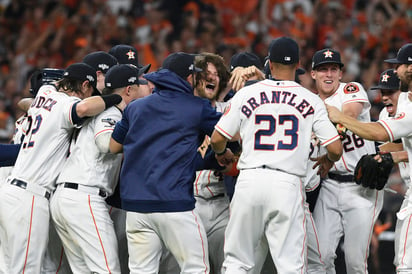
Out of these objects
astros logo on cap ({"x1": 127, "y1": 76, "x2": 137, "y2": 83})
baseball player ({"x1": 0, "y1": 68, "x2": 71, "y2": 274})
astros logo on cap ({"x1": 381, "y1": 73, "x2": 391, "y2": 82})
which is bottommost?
baseball player ({"x1": 0, "y1": 68, "x2": 71, "y2": 274})

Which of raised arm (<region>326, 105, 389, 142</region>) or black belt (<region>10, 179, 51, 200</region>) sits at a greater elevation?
raised arm (<region>326, 105, 389, 142</region>)

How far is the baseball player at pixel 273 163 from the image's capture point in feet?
17.0

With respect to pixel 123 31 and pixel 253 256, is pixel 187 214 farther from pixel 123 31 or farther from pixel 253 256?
pixel 123 31

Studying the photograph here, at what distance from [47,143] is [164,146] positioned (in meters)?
1.16

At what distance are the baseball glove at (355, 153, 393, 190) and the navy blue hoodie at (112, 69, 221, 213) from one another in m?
1.50

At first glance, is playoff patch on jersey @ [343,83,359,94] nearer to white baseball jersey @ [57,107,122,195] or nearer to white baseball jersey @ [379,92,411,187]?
white baseball jersey @ [379,92,411,187]

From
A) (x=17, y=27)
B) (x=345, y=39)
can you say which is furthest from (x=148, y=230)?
(x=17, y=27)

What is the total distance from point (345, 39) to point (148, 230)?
27.1 ft

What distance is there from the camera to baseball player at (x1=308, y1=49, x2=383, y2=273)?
21.0 ft

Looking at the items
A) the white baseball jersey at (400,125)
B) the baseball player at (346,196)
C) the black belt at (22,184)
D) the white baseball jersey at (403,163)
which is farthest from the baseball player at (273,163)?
the black belt at (22,184)

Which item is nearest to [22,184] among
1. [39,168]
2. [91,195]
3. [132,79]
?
[39,168]

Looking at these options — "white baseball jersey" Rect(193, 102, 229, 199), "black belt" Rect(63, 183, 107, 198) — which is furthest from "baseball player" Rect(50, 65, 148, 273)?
"white baseball jersey" Rect(193, 102, 229, 199)

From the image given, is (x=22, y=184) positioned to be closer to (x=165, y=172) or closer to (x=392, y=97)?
(x=165, y=172)

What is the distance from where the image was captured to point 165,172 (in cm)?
538
